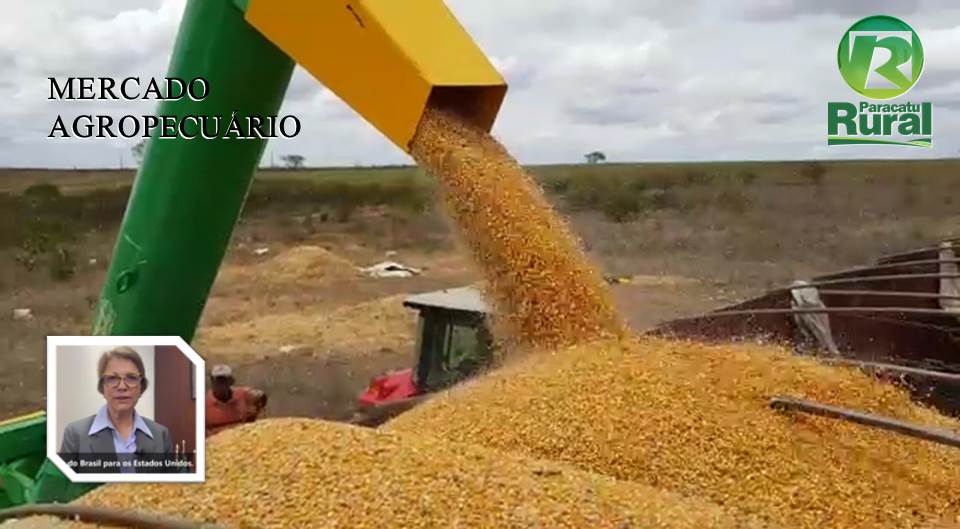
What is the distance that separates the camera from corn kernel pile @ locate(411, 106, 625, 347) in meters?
2.58

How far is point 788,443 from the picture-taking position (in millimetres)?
2223

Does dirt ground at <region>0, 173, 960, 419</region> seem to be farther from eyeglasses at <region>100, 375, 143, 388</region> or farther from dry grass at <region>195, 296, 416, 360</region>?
eyeglasses at <region>100, 375, 143, 388</region>

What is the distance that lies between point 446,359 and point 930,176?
23.3m

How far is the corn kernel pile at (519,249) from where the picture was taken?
2.58 m

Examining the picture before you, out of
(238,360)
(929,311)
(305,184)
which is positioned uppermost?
(305,184)

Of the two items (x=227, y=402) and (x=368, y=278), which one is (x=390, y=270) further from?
(x=227, y=402)

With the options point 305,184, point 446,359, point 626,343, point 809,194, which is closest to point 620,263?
point 305,184

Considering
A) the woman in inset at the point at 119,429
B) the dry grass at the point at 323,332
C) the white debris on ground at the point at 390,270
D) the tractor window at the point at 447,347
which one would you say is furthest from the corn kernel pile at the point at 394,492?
the white debris on ground at the point at 390,270

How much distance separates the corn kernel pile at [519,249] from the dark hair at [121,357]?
795mm

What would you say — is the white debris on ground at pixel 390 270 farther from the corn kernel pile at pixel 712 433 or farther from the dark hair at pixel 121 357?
the dark hair at pixel 121 357

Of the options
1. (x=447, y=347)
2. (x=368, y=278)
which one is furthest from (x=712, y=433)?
(x=368, y=278)

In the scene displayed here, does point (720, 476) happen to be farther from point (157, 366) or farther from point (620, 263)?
point (620, 263)

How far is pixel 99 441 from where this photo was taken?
198 centimetres

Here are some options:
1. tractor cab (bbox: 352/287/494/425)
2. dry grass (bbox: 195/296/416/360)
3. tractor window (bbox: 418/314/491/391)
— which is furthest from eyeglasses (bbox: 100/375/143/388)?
dry grass (bbox: 195/296/416/360)
